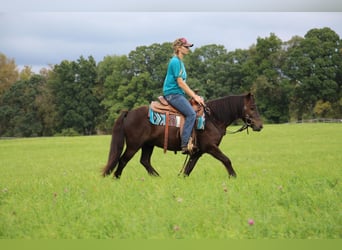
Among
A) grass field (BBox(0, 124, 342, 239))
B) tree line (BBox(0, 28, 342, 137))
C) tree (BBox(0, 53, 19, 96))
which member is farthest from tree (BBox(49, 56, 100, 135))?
grass field (BBox(0, 124, 342, 239))

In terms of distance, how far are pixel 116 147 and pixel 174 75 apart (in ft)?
6.17

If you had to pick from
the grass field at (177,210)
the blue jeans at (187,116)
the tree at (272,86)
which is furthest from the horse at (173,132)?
the tree at (272,86)

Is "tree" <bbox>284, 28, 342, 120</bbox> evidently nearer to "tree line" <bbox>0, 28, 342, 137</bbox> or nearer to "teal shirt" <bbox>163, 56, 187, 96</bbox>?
"tree line" <bbox>0, 28, 342, 137</bbox>

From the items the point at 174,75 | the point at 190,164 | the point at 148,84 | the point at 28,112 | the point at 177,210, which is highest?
the point at 148,84

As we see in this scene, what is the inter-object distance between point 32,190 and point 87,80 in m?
45.9

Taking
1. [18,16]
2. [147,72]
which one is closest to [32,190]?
[18,16]

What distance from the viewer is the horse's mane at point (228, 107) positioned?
9086 mm

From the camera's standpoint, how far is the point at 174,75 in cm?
830

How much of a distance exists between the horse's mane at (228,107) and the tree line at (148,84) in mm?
28122

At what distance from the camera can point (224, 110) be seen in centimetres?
910

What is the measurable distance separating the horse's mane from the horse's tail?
1894 mm

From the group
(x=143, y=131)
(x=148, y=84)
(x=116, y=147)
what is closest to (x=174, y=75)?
(x=143, y=131)

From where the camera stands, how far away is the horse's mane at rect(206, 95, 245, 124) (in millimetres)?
9086

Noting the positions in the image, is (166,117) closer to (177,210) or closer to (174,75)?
(174,75)
